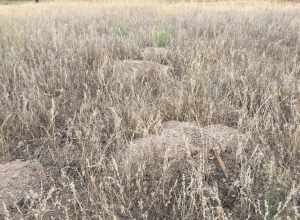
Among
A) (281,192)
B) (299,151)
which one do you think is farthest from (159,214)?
(299,151)

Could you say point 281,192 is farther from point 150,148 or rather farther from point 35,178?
point 35,178

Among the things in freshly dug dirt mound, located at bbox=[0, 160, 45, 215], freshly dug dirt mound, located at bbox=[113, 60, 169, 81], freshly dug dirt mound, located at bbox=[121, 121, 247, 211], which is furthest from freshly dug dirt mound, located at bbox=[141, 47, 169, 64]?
freshly dug dirt mound, located at bbox=[0, 160, 45, 215]

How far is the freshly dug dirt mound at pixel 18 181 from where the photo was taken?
1782 millimetres

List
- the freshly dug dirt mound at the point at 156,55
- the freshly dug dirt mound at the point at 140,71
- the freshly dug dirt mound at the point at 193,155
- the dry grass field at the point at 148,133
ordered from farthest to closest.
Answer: the freshly dug dirt mound at the point at 156,55, the freshly dug dirt mound at the point at 140,71, the freshly dug dirt mound at the point at 193,155, the dry grass field at the point at 148,133

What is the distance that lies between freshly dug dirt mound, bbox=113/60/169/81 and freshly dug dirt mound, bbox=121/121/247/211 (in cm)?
111

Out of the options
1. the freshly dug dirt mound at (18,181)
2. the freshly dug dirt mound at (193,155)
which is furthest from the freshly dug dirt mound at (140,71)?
the freshly dug dirt mound at (18,181)

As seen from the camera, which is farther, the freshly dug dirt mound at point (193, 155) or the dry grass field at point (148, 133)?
the freshly dug dirt mound at point (193, 155)

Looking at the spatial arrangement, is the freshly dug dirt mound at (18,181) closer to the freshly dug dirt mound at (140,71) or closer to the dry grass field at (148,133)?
the dry grass field at (148,133)

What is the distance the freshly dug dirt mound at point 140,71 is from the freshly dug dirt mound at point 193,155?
3.65ft

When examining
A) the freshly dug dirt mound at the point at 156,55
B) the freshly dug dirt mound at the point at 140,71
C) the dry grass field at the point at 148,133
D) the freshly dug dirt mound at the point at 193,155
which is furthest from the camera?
the freshly dug dirt mound at the point at 156,55

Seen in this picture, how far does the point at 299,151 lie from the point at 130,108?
123 cm

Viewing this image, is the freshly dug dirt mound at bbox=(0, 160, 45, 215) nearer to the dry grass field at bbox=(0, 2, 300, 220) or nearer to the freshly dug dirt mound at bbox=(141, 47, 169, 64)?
the dry grass field at bbox=(0, 2, 300, 220)

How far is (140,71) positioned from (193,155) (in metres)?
1.64

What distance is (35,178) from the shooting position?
6.47ft
